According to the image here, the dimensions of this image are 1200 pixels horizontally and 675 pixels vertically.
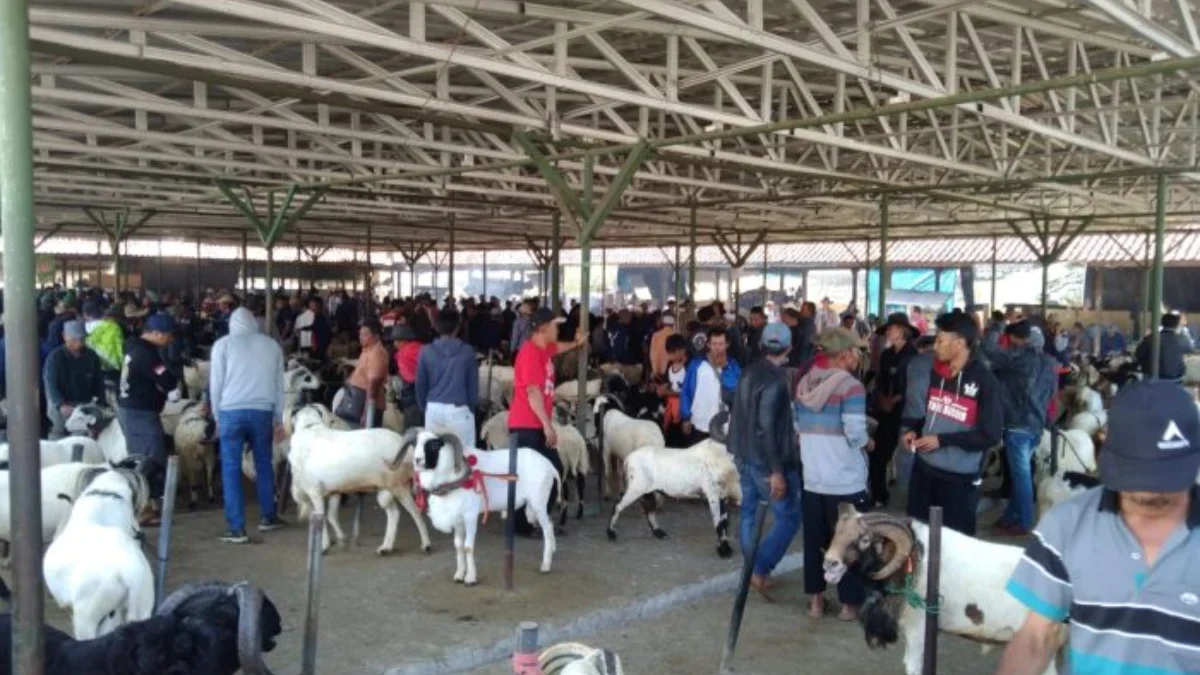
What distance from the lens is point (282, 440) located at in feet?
27.1

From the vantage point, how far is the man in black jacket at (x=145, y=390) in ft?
24.2

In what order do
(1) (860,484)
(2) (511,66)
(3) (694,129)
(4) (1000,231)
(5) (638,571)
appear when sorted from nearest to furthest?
(1) (860,484) → (5) (638,571) → (2) (511,66) → (3) (694,129) → (4) (1000,231)

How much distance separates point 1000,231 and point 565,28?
72.0 feet

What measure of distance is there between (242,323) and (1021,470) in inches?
255

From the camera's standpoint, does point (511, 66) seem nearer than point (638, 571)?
No

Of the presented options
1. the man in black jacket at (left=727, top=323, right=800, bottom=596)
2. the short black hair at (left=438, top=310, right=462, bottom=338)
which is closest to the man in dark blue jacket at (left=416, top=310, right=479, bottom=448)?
the short black hair at (left=438, top=310, right=462, bottom=338)

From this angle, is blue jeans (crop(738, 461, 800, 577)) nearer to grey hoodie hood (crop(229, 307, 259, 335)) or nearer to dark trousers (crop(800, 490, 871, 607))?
dark trousers (crop(800, 490, 871, 607))

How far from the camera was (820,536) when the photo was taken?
5953 millimetres

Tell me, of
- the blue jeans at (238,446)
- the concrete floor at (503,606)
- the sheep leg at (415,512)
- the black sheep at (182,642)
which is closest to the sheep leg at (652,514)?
the concrete floor at (503,606)

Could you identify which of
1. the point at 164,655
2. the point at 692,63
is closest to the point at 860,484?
the point at 164,655

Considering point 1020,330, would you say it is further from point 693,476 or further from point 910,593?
point 910,593

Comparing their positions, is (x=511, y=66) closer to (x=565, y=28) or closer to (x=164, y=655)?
(x=565, y=28)

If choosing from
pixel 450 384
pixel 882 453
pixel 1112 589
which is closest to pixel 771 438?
pixel 450 384

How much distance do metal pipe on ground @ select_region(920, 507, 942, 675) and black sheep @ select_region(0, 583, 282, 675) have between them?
2.73 meters
